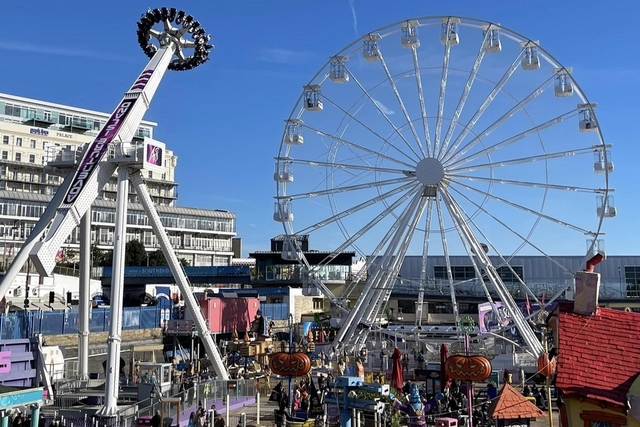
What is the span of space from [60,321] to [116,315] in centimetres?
2224

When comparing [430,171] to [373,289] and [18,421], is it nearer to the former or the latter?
[373,289]

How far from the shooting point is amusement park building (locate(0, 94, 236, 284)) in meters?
74.8

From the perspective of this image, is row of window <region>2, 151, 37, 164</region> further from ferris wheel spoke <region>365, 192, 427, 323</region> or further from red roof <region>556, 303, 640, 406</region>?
red roof <region>556, 303, 640, 406</region>

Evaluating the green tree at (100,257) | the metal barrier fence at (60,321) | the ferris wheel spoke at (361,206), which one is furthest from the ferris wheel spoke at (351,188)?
the green tree at (100,257)

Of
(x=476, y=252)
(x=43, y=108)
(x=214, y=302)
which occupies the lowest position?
(x=214, y=302)

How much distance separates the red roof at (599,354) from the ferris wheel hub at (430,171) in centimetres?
1709

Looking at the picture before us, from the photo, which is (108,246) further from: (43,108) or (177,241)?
(43,108)

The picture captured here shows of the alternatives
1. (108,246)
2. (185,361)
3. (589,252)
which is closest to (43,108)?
(108,246)

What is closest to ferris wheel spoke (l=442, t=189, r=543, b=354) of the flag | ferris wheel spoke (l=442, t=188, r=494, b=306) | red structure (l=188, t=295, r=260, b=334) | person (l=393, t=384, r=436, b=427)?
ferris wheel spoke (l=442, t=188, r=494, b=306)

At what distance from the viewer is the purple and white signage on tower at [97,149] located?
62.2 feet

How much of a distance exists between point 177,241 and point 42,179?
19076 millimetres

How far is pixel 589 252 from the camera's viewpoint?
27.3m

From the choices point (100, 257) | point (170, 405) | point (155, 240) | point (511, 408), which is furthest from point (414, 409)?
point (155, 240)

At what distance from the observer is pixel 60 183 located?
262ft
